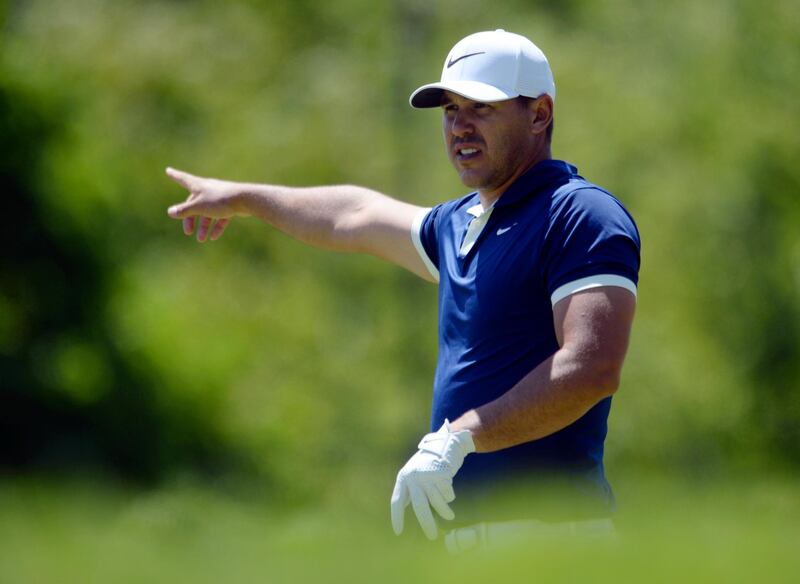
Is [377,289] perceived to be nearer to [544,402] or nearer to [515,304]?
[515,304]

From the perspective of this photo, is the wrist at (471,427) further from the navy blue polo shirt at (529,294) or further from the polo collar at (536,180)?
the polo collar at (536,180)

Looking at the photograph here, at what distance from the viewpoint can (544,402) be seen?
313cm

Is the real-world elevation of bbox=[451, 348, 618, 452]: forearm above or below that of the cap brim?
below

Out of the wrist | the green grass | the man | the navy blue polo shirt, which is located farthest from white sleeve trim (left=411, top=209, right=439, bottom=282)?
the green grass

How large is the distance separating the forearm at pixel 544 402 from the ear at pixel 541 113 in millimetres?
784

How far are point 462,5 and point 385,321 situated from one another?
13.8 feet

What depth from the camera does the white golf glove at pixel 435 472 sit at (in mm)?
3176

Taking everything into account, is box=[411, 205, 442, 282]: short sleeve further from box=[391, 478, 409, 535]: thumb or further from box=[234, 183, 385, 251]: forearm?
box=[391, 478, 409, 535]: thumb

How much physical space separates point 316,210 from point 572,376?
1744mm

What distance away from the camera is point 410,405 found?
1681cm

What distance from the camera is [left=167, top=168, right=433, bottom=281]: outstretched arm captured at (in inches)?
173

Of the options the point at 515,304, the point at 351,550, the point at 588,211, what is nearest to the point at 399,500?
the point at 515,304

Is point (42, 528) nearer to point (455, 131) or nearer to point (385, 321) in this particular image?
point (455, 131)

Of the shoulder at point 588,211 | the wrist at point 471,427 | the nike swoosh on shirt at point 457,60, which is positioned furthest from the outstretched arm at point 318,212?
the wrist at point 471,427
